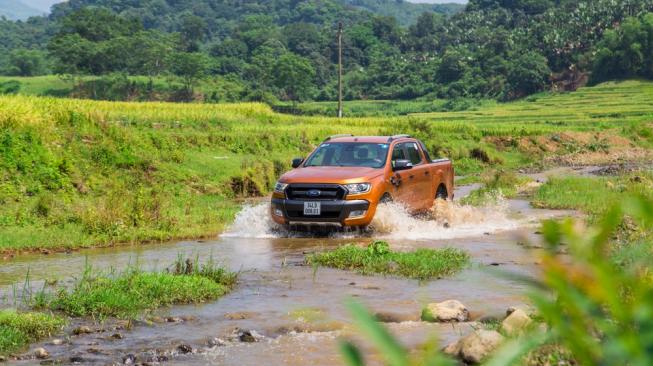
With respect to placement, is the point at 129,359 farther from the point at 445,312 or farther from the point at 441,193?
the point at 441,193

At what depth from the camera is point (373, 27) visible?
164000mm

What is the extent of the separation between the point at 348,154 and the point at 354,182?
1553mm

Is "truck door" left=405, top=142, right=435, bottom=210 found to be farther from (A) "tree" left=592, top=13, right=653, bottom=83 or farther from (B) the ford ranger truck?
(A) "tree" left=592, top=13, right=653, bottom=83

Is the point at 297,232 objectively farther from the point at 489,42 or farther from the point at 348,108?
the point at 489,42

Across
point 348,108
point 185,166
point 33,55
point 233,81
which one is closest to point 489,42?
point 348,108

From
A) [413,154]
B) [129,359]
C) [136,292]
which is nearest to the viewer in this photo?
[129,359]

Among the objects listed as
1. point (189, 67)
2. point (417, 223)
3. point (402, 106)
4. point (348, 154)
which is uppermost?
point (189, 67)

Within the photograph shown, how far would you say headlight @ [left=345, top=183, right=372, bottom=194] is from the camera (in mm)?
15016

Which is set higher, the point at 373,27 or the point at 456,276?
the point at 373,27

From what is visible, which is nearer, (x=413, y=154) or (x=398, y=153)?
(x=398, y=153)

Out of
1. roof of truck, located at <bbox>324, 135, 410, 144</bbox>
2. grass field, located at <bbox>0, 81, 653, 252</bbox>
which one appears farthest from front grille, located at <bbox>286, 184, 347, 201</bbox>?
grass field, located at <bbox>0, 81, 653, 252</bbox>

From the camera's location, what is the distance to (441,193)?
18156mm

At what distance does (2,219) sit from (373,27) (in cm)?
15075

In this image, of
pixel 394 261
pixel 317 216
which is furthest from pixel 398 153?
pixel 394 261
